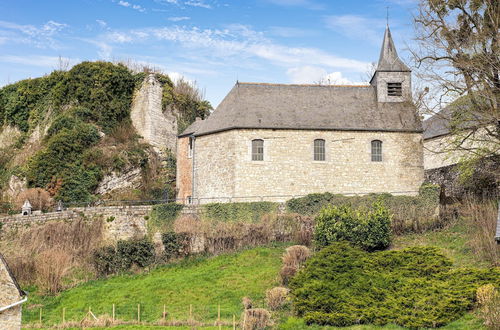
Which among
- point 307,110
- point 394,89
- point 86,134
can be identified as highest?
point 394,89

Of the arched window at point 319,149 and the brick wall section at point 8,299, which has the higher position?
the arched window at point 319,149

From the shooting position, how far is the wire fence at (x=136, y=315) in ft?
56.8

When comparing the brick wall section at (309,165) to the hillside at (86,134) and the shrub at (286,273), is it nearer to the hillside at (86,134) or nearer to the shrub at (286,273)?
the hillside at (86,134)

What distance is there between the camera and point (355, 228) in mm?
21281

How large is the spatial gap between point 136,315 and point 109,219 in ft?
26.8

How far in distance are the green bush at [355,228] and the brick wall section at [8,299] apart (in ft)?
37.9

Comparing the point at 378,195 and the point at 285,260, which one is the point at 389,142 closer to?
the point at 378,195

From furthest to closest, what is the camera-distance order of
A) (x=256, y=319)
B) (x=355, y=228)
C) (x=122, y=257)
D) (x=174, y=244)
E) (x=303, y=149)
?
1. (x=303, y=149)
2. (x=174, y=244)
3. (x=122, y=257)
4. (x=355, y=228)
5. (x=256, y=319)

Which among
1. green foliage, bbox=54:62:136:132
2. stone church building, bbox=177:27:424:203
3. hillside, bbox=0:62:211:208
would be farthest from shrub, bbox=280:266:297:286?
green foliage, bbox=54:62:136:132

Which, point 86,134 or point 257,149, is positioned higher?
point 86,134

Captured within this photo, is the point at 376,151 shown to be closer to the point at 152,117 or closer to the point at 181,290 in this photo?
the point at 181,290

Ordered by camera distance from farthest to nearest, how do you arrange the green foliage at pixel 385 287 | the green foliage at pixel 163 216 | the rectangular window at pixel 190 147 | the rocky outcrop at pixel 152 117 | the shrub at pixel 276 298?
the rocky outcrop at pixel 152 117 < the rectangular window at pixel 190 147 < the green foliage at pixel 163 216 < the shrub at pixel 276 298 < the green foliage at pixel 385 287

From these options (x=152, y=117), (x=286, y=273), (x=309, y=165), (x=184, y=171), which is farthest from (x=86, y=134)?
(x=286, y=273)

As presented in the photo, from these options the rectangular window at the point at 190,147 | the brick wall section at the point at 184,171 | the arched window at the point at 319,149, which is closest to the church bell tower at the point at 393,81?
the arched window at the point at 319,149
